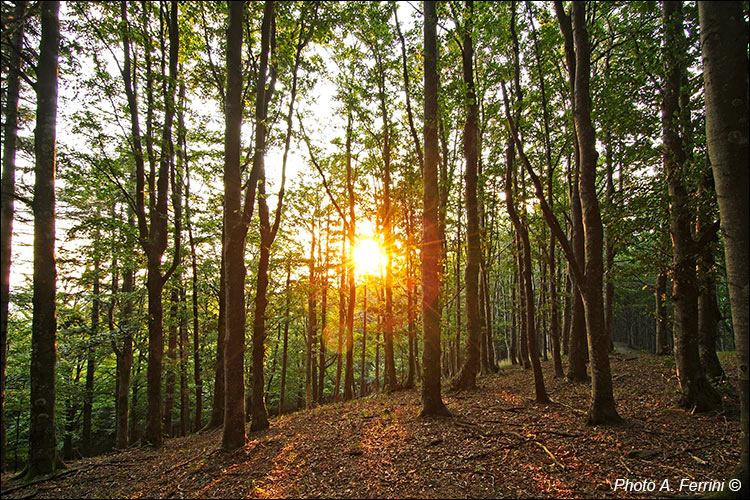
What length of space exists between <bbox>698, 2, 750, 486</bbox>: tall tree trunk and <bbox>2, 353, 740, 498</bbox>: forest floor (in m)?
1.84

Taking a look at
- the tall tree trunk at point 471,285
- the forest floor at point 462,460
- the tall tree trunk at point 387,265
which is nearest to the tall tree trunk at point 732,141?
the forest floor at point 462,460

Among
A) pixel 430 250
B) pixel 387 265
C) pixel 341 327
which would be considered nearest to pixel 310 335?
pixel 341 327

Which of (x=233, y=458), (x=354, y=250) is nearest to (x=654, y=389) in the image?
(x=233, y=458)

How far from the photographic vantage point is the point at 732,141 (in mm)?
3332

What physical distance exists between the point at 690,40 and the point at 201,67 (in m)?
12.3

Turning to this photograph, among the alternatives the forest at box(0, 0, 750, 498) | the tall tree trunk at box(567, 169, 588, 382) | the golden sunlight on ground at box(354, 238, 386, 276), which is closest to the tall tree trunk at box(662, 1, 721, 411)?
the forest at box(0, 0, 750, 498)

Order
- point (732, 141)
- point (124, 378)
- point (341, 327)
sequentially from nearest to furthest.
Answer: point (732, 141)
point (124, 378)
point (341, 327)

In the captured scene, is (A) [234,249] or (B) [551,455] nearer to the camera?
(B) [551,455]

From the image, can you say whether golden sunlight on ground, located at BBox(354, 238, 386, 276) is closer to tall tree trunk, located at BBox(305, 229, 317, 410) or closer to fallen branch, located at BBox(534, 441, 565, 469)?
tall tree trunk, located at BBox(305, 229, 317, 410)

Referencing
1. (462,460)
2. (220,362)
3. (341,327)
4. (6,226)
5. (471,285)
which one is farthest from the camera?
(341,327)

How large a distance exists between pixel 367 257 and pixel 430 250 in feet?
26.8

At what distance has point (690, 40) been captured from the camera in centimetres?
596

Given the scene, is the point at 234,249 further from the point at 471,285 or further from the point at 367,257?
the point at 367,257

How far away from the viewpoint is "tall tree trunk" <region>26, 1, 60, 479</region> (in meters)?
6.07
